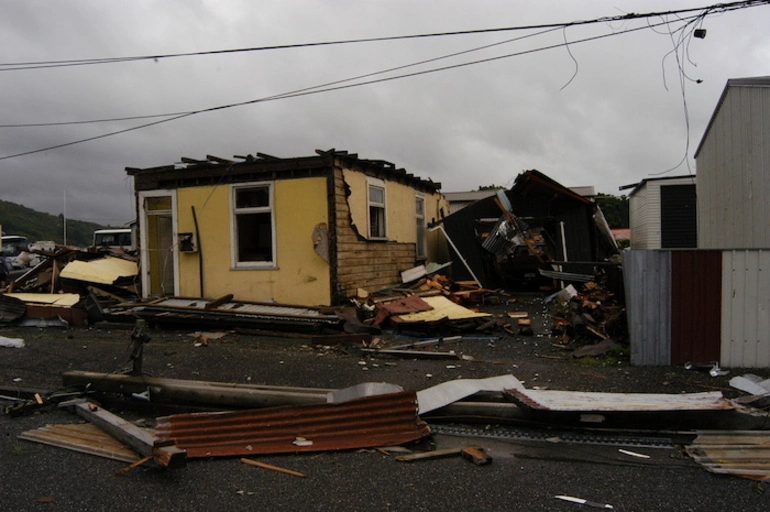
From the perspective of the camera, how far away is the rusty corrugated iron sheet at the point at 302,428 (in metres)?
4.15

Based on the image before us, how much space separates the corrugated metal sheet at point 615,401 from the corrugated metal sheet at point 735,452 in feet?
0.77

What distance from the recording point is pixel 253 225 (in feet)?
38.9

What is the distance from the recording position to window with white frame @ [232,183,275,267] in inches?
426

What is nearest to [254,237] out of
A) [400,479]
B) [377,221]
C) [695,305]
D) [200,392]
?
[377,221]

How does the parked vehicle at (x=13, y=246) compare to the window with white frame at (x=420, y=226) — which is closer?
the window with white frame at (x=420, y=226)

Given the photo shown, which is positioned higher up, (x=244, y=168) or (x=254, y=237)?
(x=244, y=168)

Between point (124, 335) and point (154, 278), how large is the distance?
2983mm

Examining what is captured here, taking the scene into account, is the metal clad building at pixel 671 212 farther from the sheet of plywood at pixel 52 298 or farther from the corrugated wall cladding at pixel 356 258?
the sheet of plywood at pixel 52 298

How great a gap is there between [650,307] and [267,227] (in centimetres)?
859

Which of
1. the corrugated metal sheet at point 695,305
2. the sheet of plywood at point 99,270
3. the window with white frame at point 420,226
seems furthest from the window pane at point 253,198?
the corrugated metal sheet at point 695,305

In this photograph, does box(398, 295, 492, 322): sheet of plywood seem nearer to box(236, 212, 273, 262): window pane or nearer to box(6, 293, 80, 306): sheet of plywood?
box(236, 212, 273, 262): window pane

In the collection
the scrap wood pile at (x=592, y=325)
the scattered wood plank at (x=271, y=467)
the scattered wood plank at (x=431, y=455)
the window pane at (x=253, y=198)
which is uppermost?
the window pane at (x=253, y=198)

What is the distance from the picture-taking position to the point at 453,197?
2717 cm

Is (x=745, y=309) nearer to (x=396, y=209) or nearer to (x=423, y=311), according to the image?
(x=423, y=311)
